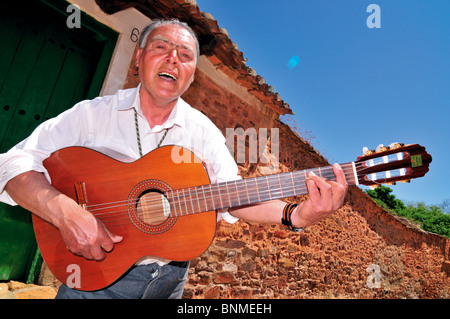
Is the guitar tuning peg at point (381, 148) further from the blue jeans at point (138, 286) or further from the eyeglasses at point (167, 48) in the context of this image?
the blue jeans at point (138, 286)

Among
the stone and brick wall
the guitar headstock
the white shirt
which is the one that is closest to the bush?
the stone and brick wall

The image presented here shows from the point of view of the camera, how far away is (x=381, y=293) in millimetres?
8688

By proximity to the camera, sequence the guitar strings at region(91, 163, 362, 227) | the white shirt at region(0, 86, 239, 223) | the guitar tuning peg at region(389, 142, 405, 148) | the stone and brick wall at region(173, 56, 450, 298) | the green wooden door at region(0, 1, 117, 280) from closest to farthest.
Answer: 1. the white shirt at region(0, 86, 239, 223)
2. the guitar strings at region(91, 163, 362, 227)
3. the guitar tuning peg at region(389, 142, 405, 148)
4. the green wooden door at region(0, 1, 117, 280)
5. the stone and brick wall at region(173, 56, 450, 298)

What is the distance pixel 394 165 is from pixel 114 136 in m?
1.77

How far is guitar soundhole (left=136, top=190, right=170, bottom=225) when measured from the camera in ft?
4.87

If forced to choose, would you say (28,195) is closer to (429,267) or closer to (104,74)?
(104,74)

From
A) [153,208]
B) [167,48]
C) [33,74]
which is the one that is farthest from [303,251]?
[33,74]

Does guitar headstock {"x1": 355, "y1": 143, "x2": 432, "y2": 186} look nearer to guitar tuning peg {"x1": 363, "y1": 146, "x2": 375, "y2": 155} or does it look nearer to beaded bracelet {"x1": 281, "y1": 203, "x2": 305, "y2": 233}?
guitar tuning peg {"x1": 363, "y1": 146, "x2": 375, "y2": 155}

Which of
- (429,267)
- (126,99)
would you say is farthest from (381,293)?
(126,99)

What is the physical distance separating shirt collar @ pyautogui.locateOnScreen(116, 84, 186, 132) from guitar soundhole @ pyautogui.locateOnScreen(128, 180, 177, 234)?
366 mm

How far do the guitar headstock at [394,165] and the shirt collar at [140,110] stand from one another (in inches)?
46.2

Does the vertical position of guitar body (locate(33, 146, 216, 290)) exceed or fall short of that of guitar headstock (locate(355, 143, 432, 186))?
it falls short

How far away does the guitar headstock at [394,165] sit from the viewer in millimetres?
1524
